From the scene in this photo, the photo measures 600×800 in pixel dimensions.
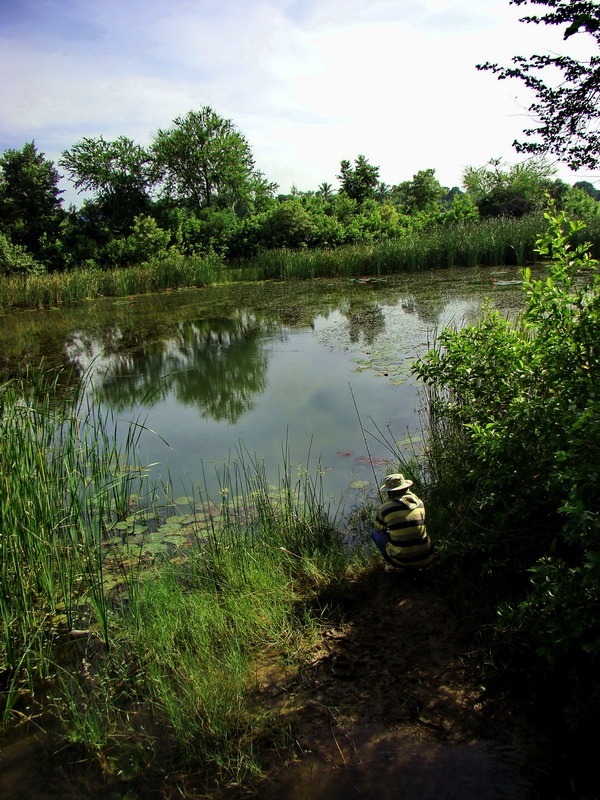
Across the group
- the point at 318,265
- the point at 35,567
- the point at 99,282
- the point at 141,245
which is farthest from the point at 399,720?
the point at 141,245

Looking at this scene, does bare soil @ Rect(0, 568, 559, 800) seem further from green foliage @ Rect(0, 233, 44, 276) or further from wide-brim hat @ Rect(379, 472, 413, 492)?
green foliage @ Rect(0, 233, 44, 276)

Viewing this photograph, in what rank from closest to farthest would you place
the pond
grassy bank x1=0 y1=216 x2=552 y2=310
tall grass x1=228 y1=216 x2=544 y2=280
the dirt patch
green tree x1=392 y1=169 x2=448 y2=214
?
the dirt patch → the pond → tall grass x1=228 y1=216 x2=544 y2=280 → grassy bank x1=0 y1=216 x2=552 y2=310 → green tree x1=392 y1=169 x2=448 y2=214

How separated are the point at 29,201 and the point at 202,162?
28.9 feet

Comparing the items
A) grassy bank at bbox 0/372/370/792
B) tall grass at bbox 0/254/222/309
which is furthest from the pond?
tall grass at bbox 0/254/222/309

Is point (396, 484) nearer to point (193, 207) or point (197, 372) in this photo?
point (197, 372)

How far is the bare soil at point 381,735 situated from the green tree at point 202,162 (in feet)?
97.5

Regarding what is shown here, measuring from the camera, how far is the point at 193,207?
29281mm

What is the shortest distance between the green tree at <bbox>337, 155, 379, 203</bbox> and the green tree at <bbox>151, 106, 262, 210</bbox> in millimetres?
5483

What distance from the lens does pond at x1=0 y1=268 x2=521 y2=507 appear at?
15.1ft

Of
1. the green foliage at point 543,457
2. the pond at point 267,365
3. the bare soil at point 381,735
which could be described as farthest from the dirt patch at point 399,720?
the pond at point 267,365

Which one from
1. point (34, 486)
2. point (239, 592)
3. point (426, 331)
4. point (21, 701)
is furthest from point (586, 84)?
point (426, 331)

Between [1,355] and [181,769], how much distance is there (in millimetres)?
9252

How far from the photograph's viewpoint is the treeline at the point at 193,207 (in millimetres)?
21859

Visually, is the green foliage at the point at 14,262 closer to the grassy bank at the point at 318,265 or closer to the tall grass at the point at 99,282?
the tall grass at the point at 99,282
